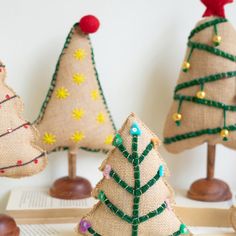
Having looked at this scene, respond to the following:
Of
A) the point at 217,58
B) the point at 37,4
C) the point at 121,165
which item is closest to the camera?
the point at 121,165

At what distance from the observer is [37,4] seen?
934 mm

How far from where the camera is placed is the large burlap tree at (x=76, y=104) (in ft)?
2.81

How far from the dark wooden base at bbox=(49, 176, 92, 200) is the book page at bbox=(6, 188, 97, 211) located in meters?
0.01

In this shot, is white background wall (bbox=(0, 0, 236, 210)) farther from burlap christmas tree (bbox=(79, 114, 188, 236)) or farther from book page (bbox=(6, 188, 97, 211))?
burlap christmas tree (bbox=(79, 114, 188, 236))

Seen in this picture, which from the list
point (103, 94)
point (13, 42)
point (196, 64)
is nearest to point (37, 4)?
point (13, 42)

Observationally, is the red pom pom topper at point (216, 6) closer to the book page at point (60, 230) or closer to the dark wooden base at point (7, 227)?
the book page at point (60, 230)

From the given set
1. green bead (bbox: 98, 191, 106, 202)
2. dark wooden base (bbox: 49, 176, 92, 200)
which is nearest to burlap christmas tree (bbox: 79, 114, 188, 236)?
green bead (bbox: 98, 191, 106, 202)

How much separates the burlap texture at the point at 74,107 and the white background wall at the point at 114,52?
0.09 meters

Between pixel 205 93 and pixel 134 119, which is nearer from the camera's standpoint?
pixel 134 119

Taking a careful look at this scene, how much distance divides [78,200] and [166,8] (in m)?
0.43

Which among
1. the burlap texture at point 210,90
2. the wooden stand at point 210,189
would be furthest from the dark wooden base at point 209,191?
the burlap texture at point 210,90

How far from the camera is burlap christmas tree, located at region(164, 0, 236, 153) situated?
0.83 metres

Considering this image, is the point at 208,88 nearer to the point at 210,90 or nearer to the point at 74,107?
the point at 210,90

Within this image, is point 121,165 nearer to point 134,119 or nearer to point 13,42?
point 134,119
